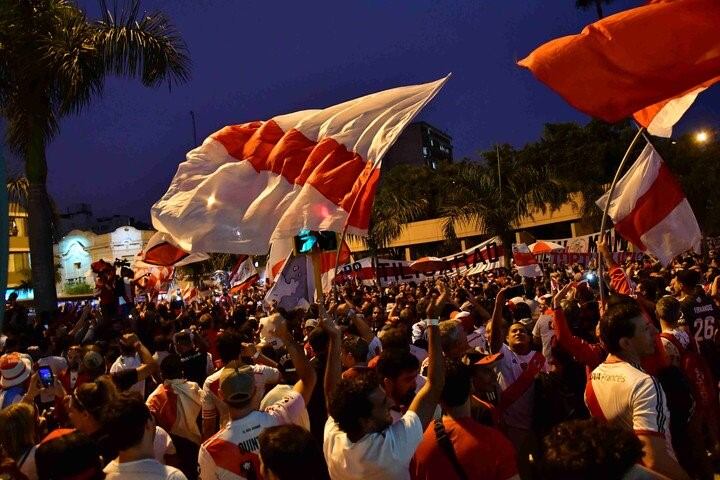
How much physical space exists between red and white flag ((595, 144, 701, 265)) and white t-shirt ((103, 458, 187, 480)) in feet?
19.7

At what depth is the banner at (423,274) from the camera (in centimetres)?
2327

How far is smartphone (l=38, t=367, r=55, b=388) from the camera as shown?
229 inches

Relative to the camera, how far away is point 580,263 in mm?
21859

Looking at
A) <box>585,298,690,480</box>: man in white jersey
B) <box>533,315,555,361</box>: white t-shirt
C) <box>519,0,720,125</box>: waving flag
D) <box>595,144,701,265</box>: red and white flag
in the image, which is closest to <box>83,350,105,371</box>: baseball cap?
<box>533,315,555,361</box>: white t-shirt

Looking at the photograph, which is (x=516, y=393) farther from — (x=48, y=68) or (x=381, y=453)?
(x=48, y=68)

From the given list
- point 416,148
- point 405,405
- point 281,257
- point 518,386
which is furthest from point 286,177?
point 416,148

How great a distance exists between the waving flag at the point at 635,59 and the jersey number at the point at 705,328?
203 centimetres

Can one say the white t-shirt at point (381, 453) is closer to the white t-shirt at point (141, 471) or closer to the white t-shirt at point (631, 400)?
the white t-shirt at point (141, 471)

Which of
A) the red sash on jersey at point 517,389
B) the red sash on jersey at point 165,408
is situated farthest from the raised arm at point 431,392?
the red sash on jersey at point 165,408

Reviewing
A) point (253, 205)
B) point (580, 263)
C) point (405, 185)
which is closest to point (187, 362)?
point (253, 205)

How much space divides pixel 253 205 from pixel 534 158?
1533 inches

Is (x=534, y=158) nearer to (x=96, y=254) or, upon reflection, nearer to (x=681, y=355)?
(x=681, y=355)

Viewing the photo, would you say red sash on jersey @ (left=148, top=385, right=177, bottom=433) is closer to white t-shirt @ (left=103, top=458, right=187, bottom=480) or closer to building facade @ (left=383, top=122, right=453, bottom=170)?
white t-shirt @ (left=103, top=458, right=187, bottom=480)

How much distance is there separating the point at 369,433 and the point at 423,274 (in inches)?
871
